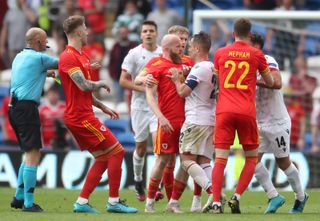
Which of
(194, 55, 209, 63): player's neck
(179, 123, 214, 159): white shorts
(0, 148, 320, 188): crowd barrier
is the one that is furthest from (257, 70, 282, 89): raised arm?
(0, 148, 320, 188): crowd barrier

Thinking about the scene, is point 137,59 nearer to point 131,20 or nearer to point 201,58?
point 201,58

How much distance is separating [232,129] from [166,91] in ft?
3.49

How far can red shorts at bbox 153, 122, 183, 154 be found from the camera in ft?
42.7

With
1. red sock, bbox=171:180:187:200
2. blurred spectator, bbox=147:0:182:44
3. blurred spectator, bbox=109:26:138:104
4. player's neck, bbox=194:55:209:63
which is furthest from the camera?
blurred spectator, bbox=147:0:182:44

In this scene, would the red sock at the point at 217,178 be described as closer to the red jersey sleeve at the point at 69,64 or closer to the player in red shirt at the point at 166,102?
the player in red shirt at the point at 166,102

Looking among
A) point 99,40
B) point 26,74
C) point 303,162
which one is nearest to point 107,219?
point 26,74

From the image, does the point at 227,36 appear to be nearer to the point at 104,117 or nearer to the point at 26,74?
the point at 104,117

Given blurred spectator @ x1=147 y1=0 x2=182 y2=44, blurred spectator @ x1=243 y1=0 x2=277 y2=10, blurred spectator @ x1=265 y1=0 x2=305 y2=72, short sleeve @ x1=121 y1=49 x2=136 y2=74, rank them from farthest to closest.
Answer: blurred spectator @ x1=243 y1=0 x2=277 y2=10 → blurred spectator @ x1=147 y1=0 x2=182 y2=44 → blurred spectator @ x1=265 y1=0 x2=305 y2=72 → short sleeve @ x1=121 y1=49 x2=136 y2=74

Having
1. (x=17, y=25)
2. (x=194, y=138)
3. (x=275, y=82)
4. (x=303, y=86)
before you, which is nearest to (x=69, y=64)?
(x=194, y=138)

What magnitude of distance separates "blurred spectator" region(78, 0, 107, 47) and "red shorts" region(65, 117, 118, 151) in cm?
1012

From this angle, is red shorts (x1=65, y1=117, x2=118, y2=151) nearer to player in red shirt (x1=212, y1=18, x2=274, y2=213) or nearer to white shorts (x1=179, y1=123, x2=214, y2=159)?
white shorts (x1=179, y1=123, x2=214, y2=159)

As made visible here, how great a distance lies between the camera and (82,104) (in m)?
12.5

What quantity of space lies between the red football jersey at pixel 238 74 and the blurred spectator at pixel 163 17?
896 cm

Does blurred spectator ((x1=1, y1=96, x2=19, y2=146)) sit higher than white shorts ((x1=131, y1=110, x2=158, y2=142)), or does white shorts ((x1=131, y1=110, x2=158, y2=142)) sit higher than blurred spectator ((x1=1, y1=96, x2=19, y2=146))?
white shorts ((x1=131, y1=110, x2=158, y2=142))
